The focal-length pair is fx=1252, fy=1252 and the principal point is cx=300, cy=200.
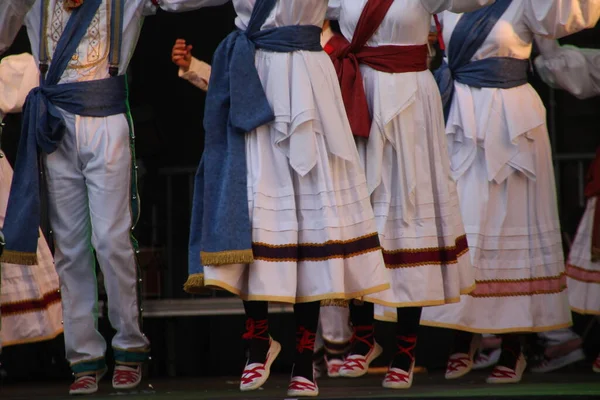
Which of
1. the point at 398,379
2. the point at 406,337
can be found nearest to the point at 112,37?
the point at 406,337

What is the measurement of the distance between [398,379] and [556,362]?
2.06m

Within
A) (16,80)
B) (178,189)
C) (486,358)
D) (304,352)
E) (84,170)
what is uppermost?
(16,80)

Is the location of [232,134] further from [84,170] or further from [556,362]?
[556,362]

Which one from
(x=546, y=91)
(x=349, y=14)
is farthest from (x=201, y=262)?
(x=546, y=91)

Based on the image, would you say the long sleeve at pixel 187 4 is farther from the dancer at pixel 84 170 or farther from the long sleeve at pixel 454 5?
the long sleeve at pixel 454 5

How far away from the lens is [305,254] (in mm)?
4844

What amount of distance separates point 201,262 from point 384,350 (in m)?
2.91

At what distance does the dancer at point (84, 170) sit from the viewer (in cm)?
562

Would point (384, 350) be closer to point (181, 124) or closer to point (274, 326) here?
point (274, 326)

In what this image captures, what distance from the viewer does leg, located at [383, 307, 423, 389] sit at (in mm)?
5344

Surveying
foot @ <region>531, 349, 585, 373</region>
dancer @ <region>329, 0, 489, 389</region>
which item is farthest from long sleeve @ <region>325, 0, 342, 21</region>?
foot @ <region>531, 349, 585, 373</region>

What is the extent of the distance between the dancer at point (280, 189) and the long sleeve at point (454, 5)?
74 cm

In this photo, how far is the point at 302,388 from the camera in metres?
4.77

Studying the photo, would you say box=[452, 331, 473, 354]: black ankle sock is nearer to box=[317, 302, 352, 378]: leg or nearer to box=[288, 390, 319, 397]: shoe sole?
box=[317, 302, 352, 378]: leg
